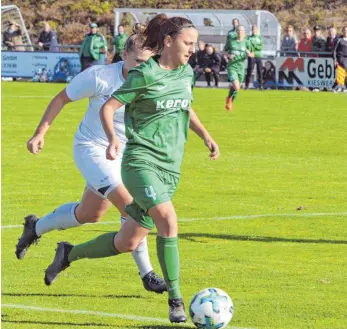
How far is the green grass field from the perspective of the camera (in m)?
7.32

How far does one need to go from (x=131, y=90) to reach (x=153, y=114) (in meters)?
0.21

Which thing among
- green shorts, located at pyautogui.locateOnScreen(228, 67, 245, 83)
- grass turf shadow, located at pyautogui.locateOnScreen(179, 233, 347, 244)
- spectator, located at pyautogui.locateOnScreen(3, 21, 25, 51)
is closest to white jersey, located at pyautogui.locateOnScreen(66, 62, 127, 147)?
grass turf shadow, located at pyautogui.locateOnScreen(179, 233, 347, 244)

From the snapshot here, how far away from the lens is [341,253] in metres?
9.70

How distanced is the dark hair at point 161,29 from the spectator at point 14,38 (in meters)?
36.6

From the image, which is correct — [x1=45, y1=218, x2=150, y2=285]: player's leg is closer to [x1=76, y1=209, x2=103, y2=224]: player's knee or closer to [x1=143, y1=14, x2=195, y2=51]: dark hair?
[x1=76, y1=209, x2=103, y2=224]: player's knee

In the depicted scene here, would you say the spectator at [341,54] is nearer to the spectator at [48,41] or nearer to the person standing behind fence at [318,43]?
the person standing behind fence at [318,43]

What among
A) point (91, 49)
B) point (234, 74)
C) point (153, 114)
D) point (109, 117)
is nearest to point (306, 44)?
point (91, 49)

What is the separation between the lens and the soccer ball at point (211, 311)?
21.6 feet

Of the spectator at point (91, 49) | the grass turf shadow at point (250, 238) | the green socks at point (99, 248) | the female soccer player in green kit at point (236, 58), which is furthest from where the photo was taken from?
the spectator at point (91, 49)

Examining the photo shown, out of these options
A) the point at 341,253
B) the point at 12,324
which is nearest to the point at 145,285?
the point at 12,324

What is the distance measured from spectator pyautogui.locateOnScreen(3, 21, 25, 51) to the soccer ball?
1468 inches

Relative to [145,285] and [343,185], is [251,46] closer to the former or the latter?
[343,185]

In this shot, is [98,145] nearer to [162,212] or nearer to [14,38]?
[162,212]

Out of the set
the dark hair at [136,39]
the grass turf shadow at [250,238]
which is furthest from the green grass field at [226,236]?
the dark hair at [136,39]
